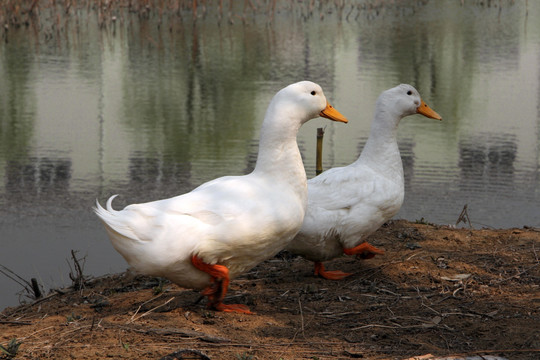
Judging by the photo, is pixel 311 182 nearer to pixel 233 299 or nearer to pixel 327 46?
pixel 233 299

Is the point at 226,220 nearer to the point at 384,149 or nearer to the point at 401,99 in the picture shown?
the point at 384,149

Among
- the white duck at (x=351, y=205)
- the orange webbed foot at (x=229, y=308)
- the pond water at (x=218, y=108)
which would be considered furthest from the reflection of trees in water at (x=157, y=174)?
the orange webbed foot at (x=229, y=308)

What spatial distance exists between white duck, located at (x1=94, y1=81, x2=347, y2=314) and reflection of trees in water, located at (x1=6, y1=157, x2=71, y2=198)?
15.7 feet

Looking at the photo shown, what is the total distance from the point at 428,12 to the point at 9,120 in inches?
713

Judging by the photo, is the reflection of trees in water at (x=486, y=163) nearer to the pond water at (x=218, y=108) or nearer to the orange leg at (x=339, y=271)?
the pond water at (x=218, y=108)

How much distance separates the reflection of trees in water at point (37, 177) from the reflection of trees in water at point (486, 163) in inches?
193

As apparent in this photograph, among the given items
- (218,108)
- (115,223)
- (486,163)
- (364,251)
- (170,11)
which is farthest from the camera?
(170,11)

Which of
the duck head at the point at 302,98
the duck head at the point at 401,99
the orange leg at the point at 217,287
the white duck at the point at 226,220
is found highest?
the duck head at the point at 302,98

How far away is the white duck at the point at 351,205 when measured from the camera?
5184 millimetres

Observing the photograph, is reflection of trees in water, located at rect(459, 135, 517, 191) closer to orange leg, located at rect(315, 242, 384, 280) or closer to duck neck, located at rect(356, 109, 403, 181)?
duck neck, located at rect(356, 109, 403, 181)

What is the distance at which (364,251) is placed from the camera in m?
5.35

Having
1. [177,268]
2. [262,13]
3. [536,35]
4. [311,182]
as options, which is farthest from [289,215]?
[262,13]

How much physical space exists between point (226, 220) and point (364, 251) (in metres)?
1.57

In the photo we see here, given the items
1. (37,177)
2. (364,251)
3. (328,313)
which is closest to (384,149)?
(364,251)
